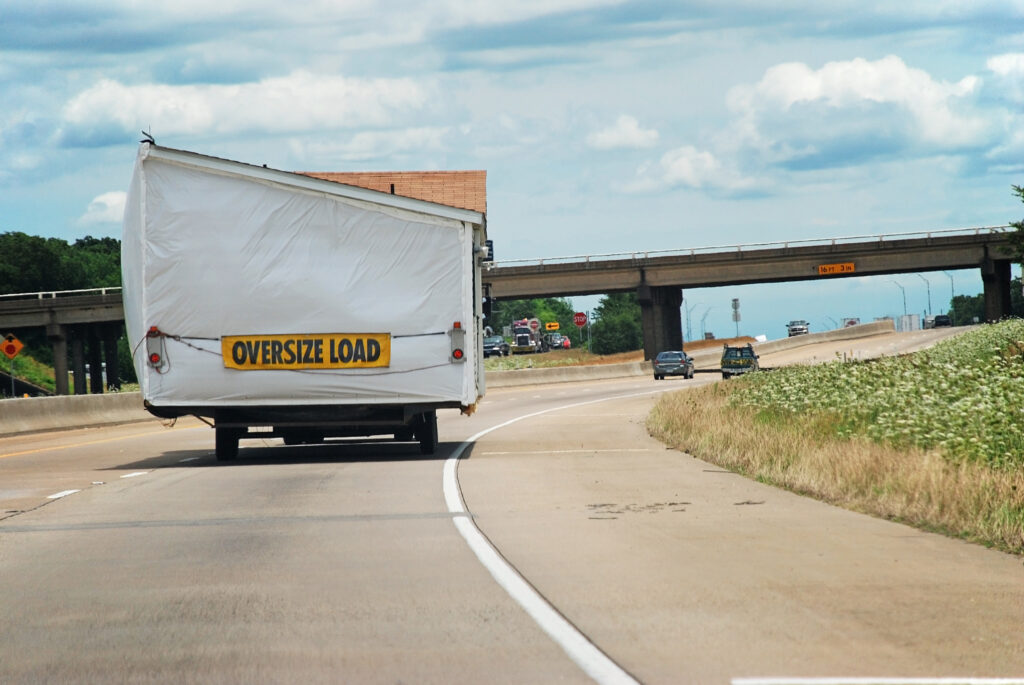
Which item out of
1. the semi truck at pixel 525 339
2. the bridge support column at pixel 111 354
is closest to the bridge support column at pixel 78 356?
the bridge support column at pixel 111 354

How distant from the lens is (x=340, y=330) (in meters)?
19.6

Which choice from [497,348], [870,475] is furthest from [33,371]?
[870,475]

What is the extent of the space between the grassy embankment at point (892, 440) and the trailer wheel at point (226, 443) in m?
6.87

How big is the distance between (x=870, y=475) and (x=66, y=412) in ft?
86.0

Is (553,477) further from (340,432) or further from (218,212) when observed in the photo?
(218,212)

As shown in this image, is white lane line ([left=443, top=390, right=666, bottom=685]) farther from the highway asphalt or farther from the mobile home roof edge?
the mobile home roof edge

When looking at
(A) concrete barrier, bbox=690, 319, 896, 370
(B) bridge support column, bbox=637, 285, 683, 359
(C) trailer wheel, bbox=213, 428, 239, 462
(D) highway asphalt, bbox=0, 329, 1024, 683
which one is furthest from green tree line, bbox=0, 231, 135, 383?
(D) highway asphalt, bbox=0, 329, 1024, 683

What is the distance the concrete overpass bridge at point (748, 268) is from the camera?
84625mm

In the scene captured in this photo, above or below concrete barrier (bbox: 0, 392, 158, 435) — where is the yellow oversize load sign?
above

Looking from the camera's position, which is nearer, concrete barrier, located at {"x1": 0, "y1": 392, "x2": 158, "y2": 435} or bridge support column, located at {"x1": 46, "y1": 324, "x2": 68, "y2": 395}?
concrete barrier, located at {"x1": 0, "y1": 392, "x2": 158, "y2": 435}

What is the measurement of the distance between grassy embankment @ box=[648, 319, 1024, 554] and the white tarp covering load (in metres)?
4.75

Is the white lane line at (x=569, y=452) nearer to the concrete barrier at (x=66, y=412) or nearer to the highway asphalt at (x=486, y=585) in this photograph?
the highway asphalt at (x=486, y=585)

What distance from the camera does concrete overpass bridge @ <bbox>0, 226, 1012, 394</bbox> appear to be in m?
84.7

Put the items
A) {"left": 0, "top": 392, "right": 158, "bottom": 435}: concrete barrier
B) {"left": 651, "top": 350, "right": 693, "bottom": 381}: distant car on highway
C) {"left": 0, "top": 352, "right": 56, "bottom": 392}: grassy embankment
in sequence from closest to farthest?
{"left": 0, "top": 392, "right": 158, "bottom": 435}: concrete barrier
{"left": 651, "top": 350, "right": 693, "bottom": 381}: distant car on highway
{"left": 0, "top": 352, "right": 56, "bottom": 392}: grassy embankment
